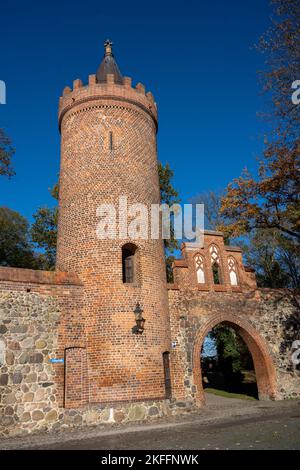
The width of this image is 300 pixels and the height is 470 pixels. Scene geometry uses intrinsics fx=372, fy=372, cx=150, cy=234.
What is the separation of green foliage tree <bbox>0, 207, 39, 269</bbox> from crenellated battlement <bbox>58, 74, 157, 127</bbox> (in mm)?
15234

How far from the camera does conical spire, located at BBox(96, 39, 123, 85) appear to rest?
1592 cm

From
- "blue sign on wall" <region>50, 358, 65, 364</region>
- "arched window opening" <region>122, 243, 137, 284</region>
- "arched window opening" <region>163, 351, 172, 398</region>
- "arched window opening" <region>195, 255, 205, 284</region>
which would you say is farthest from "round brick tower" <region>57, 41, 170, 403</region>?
"arched window opening" <region>195, 255, 205, 284</region>

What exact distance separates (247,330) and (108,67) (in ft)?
42.3

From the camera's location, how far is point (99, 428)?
34.1 ft

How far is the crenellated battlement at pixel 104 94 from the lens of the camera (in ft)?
48.3

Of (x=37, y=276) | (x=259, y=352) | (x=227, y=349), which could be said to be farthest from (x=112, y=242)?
(x=227, y=349)

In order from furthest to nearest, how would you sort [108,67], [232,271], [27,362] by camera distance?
[108,67] → [232,271] → [27,362]

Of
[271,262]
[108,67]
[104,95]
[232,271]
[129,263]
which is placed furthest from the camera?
[271,262]

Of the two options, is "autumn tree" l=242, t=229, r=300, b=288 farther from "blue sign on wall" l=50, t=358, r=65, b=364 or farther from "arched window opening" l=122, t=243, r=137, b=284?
"blue sign on wall" l=50, t=358, r=65, b=364

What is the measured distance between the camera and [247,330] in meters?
15.4

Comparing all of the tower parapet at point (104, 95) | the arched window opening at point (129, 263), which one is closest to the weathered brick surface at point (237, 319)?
the arched window opening at point (129, 263)

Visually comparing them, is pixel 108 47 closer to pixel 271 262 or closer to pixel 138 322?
pixel 138 322

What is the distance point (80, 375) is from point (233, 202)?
930 centimetres
